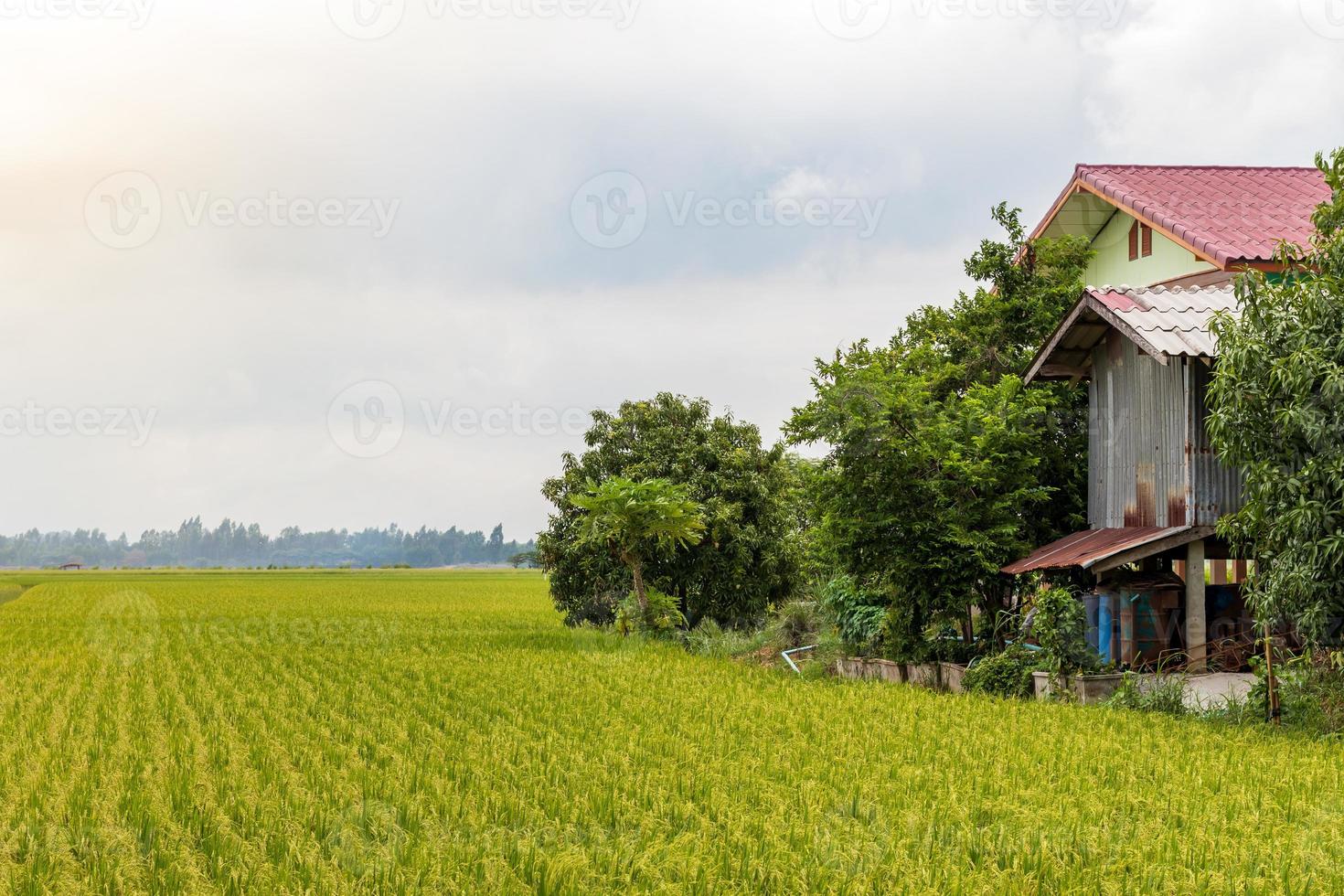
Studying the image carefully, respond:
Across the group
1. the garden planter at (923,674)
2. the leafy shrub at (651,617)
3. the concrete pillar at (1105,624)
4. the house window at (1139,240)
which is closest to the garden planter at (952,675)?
the garden planter at (923,674)

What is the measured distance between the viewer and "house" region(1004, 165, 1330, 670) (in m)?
14.8

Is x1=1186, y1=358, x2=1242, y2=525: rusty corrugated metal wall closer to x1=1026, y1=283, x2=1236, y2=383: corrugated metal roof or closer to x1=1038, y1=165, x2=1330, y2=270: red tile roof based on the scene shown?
x1=1026, y1=283, x2=1236, y2=383: corrugated metal roof

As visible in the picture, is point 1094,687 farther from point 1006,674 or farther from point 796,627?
point 796,627

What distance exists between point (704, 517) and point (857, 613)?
7.13m

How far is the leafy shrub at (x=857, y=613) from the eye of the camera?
19.1 meters

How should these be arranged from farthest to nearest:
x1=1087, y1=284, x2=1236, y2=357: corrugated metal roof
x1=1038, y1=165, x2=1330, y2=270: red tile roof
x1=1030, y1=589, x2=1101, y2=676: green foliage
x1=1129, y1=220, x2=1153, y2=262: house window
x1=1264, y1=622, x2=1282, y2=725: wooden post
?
x1=1129, y1=220, x2=1153, y2=262: house window, x1=1038, y1=165, x2=1330, y2=270: red tile roof, x1=1087, y1=284, x2=1236, y2=357: corrugated metal roof, x1=1030, y1=589, x2=1101, y2=676: green foliage, x1=1264, y1=622, x2=1282, y2=725: wooden post

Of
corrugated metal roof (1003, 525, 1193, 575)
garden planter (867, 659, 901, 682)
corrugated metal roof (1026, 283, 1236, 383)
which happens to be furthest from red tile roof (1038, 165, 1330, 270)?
garden planter (867, 659, 901, 682)

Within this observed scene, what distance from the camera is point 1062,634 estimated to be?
1434 cm

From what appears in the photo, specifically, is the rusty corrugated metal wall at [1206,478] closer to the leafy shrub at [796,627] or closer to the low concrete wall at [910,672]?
the low concrete wall at [910,672]

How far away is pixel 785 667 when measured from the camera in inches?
795

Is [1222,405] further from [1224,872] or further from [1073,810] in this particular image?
[1224,872]

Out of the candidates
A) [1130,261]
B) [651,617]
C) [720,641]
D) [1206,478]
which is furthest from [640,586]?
[1206,478]

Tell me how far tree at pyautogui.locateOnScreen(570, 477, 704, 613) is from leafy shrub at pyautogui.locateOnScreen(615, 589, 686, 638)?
3.24 ft

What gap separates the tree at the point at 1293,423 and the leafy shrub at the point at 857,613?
7.18 metres
